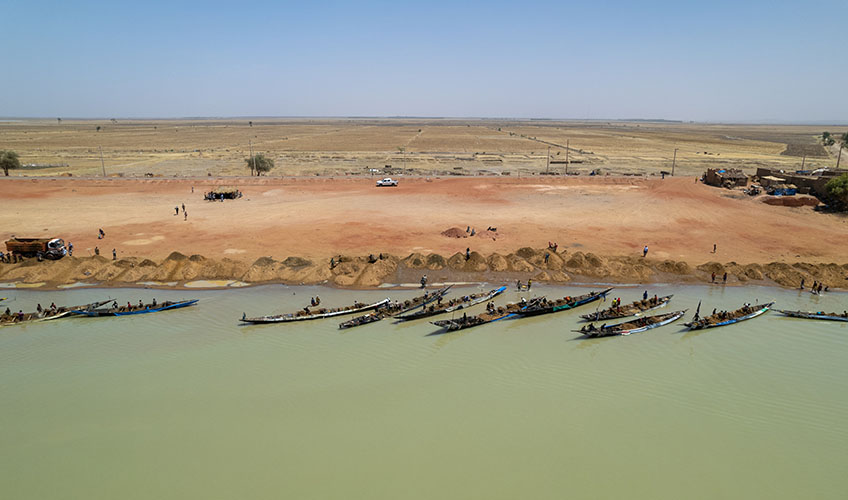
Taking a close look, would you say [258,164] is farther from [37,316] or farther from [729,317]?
[729,317]

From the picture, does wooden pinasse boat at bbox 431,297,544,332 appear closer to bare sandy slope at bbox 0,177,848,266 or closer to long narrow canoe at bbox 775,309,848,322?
bare sandy slope at bbox 0,177,848,266

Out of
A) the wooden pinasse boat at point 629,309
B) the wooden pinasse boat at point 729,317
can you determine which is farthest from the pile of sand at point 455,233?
the wooden pinasse boat at point 729,317

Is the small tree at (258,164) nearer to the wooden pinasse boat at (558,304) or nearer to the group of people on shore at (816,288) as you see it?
the wooden pinasse boat at (558,304)

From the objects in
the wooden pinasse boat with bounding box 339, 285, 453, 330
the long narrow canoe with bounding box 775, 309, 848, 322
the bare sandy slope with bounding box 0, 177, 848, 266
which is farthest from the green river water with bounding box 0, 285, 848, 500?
the bare sandy slope with bounding box 0, 177, 848, 266

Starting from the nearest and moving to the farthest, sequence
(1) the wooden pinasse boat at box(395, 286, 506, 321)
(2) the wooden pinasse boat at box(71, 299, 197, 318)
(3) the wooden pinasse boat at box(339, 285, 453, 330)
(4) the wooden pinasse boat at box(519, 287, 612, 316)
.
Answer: (3) the wooden pinasse boat at box(339, 285, 453, 330), (1) the wooden pinasse boat at box(395, 286, 506, 321), (4) the wooden pinasse boat at box(519, 287, 612, 316), (2) the wooden pinasse boat at box(71, 299, 197, 318)

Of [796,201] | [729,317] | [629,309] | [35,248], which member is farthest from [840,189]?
[35,248]

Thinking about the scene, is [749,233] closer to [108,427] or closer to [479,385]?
[479,385]

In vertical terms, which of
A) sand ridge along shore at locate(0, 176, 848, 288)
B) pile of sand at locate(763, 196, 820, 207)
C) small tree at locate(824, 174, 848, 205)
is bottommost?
sand ridge along shore at locate(0, 176, 848, 288)
